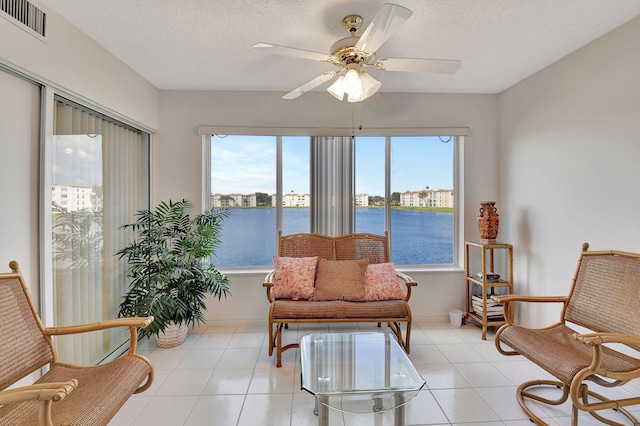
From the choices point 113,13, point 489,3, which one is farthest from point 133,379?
point 489,3

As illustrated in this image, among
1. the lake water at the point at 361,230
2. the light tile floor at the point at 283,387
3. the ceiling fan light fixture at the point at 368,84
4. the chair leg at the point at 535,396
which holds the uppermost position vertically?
the ceiling fan light fixture at the point at 368,84

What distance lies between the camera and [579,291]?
7.02 feet

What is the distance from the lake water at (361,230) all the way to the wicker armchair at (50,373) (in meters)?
1.81

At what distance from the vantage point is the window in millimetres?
3436

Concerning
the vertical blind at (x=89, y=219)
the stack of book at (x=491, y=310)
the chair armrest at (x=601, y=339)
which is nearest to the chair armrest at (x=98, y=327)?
the vertical blind at (x=89, y=219)

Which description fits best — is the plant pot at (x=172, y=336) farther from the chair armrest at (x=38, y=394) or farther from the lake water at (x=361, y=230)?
the chair armrest at (x=38, y=394)

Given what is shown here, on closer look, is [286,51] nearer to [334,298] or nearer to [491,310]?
[334,298]

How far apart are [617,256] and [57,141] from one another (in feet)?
12.4

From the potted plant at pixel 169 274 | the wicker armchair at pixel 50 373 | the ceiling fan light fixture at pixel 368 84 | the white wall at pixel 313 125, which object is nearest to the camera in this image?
the wicker armchair at pixel 50 373

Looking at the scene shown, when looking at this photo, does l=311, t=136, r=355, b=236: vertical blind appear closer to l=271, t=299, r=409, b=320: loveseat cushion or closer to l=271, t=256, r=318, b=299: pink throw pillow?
l=271, t=256, r=318, b=299: pink throw pillow

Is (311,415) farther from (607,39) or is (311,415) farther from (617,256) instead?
(607,39)

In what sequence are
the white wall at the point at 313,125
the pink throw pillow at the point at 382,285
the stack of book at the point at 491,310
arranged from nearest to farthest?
the pink throw pillow at the point at 382,285, the stack of book at the point at 491,310, the white wall at the point at 313,125

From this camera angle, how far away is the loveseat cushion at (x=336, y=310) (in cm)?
249

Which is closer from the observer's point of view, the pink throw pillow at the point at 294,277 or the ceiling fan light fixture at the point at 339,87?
the ceiling fan light fixture at the point at 339,87
